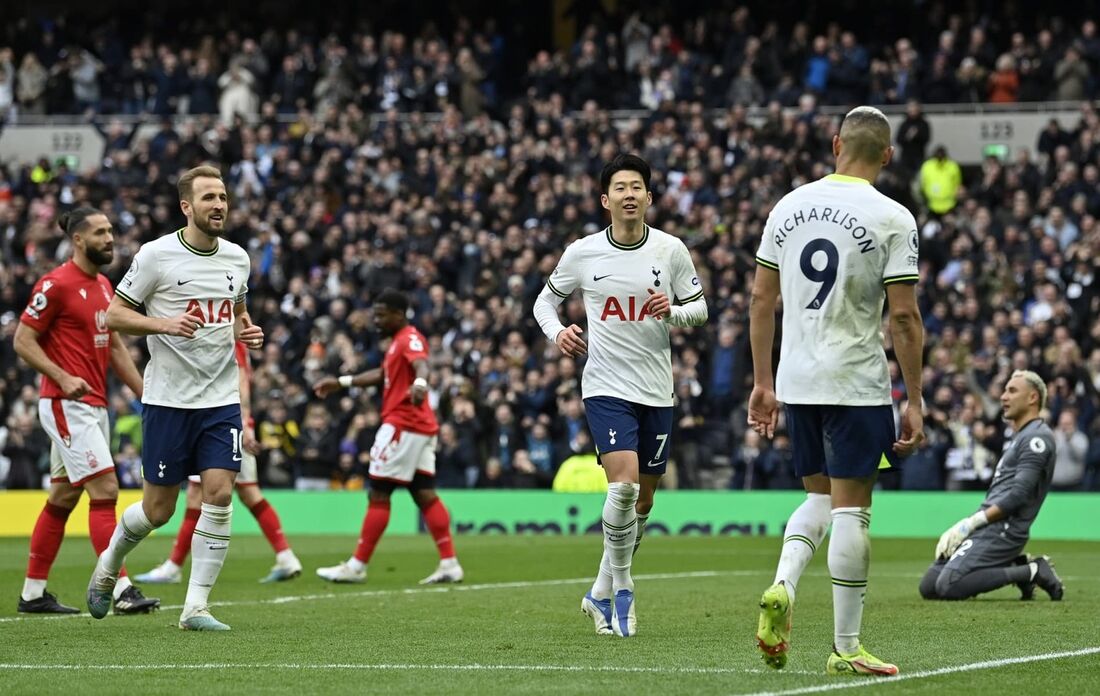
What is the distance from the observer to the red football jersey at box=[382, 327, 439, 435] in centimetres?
1616

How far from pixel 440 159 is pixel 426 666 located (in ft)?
79.0

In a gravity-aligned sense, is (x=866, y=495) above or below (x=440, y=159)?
below

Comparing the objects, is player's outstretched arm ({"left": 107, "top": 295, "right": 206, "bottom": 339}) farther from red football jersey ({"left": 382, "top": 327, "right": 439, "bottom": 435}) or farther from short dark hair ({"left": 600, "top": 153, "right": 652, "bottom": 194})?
red football jersey ({"left": 382, "top": 327, "right": 439, "bottom": 435})

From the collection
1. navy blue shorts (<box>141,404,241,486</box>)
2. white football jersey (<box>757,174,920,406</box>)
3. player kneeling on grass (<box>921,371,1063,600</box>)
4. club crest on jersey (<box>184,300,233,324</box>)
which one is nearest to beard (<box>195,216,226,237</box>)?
club crest on jersey (<box>184,300,233,324</box>)

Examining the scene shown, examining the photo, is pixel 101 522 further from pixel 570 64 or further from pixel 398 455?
pixel 570 64

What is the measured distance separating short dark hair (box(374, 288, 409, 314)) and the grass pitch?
2.43 metres

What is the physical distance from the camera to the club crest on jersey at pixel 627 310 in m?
11.1

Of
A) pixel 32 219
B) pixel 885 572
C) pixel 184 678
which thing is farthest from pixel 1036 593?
pixel 32 219

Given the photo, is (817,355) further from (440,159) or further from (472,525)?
(440,159)

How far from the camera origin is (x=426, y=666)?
8875 mm

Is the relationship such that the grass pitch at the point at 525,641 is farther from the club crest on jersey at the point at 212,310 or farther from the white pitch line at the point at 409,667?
the club crest on jersey at the point at 212,310

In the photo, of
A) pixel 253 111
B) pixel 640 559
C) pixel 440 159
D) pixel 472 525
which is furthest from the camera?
pixel 253 111

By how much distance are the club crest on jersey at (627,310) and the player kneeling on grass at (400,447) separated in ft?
16.3

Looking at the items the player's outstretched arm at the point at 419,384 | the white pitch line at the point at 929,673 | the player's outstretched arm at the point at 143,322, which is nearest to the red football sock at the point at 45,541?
the player's outstretched arm at the point at 143,322
